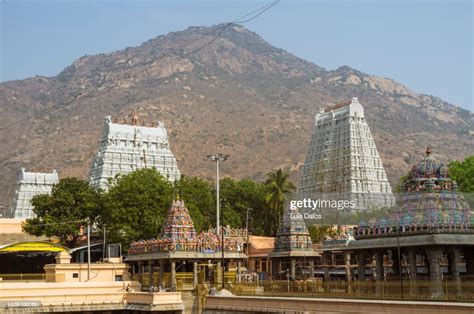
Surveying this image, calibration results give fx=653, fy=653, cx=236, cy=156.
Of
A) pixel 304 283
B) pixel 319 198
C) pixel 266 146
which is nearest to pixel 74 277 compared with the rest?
pixel 304 283

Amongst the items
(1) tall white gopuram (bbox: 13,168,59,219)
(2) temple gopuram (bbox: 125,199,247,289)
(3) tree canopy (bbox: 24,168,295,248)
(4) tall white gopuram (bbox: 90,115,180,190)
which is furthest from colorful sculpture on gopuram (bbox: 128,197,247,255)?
(1) tall white gopuram (bbox: 13,168,59,219)

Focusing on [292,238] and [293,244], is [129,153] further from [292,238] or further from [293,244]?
[293,244]

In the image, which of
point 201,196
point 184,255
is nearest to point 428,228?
point 184,255

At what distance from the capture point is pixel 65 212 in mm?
80125

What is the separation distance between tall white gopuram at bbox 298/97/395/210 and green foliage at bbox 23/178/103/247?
37430 millimetres

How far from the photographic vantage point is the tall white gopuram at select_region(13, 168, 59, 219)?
145 metres

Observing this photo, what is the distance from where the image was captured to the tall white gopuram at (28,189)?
476ft

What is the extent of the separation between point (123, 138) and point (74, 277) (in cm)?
8389

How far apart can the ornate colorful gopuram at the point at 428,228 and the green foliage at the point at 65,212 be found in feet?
160

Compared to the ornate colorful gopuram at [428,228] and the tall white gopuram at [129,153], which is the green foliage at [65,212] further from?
the ornate colorful gopuram at [428,228]

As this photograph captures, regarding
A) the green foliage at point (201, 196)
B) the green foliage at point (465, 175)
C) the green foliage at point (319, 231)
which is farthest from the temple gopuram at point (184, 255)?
the green foliage at point (465, 175)

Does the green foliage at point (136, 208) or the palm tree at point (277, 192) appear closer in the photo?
the green foliage at point (136, 208)

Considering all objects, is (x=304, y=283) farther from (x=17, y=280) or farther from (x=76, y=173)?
(x=76, y=173)

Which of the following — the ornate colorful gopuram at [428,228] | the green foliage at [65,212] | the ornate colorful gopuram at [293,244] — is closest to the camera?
the ornate colorful gopuram at [428,228]
